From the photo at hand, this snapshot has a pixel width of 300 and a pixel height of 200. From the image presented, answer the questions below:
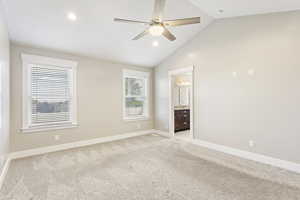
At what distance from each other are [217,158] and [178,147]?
1.08 metres

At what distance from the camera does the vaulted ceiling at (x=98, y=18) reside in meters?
2.75

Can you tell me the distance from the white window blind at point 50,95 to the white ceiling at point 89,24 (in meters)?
0.66

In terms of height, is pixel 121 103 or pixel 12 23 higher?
pixel 12 23

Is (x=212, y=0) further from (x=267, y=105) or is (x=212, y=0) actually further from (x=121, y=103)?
(x=121, y=103)

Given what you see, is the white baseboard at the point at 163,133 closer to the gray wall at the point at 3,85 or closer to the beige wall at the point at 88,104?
the beige wall at the point at 88,104

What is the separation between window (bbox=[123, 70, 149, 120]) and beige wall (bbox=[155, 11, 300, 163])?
6.14 ft

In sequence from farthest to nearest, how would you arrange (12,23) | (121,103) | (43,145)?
(121,103) → (43,145) → (12,23)

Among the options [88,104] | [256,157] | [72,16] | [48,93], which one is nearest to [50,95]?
[48,93]

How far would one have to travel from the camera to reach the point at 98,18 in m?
3.17

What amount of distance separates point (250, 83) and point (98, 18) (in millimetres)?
3574

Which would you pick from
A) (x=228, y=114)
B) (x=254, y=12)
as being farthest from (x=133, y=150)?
(x=254, y=12)

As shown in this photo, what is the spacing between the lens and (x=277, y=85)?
301 centimetres

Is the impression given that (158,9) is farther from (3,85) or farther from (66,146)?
(66,146)

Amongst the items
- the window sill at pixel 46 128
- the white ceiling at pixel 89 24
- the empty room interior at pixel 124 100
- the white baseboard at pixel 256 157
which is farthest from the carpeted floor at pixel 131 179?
the white ceiling at pixel 89 24
